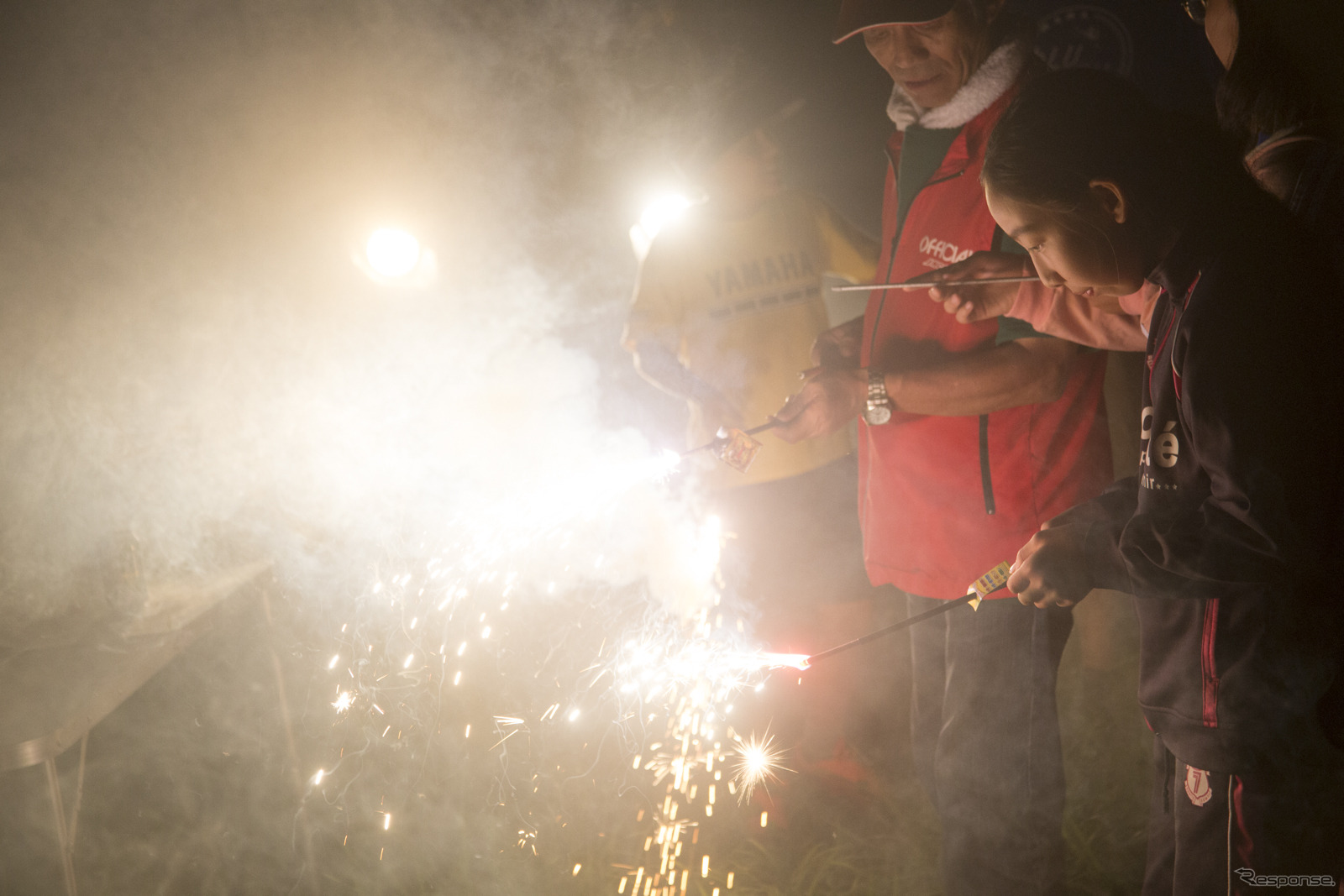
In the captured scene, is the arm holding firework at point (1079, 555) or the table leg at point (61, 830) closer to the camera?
the arm holding firework at point (1079, 555)

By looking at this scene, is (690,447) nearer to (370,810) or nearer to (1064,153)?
(1064,153)

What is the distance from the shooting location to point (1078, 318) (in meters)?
1.28

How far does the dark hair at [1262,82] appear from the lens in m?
1.03

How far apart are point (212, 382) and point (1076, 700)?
302cm

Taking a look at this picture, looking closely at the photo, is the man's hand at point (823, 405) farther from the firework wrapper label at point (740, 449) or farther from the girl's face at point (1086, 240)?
the girl's face at point (1086, 240)

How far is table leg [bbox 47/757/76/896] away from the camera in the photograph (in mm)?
1384

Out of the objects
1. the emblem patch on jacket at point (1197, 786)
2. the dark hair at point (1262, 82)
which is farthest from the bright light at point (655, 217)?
the emblem patch on jacket at point (1197, 786)

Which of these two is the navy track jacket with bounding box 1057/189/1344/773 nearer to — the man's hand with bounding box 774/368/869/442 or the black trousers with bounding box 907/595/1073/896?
the black trousers with bounding box 907/595/1073/896

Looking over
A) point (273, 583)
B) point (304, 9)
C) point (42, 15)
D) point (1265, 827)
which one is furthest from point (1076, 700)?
point (42, 15)

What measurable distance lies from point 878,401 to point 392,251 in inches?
68.8

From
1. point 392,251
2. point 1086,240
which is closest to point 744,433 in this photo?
point 1086,240

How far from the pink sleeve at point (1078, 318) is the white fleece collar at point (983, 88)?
0.38 meters

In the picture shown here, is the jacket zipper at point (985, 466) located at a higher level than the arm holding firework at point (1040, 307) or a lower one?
lower

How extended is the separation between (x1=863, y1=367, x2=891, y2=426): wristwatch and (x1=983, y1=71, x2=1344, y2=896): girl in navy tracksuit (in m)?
0.47
